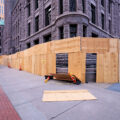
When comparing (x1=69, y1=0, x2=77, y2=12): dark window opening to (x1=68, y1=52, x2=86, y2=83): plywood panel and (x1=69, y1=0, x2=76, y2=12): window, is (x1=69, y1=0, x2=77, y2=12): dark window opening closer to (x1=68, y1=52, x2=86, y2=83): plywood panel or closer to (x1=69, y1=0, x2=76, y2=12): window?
(x1=69, y1=0, x2=76, y2=12): window

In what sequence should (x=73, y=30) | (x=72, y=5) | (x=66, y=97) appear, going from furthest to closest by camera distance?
(x=72, y=5)
(x=73, y=30)
(x=66, y=97)

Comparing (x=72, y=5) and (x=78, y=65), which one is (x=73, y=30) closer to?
(x=72, y=5)


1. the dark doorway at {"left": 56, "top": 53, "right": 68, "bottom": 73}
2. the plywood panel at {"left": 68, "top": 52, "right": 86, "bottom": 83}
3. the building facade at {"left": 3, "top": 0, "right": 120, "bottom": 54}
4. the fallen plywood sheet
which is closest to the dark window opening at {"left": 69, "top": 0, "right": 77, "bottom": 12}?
the building facade at {"left": 3, "top": 0, "right": 120, "bottom": 54}

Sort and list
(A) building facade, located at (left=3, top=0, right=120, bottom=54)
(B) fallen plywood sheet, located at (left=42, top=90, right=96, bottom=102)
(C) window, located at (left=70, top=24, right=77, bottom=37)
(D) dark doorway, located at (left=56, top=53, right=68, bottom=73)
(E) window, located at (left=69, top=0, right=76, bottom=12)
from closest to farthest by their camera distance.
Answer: (B) fallen plywood sheet, located at (left=42, top=90, right=96, bottom=102) → (D) dark doorway, located at (left=56, top=53, right=68, bottom=73) → (A) building facade, located at (left=3, top=0, right=120, bottom=54) → (C) window, located at (left=70, top=24, right=77, bottom=37) → (E) window, located at (left=69, top=0, right=76, bottom=12)

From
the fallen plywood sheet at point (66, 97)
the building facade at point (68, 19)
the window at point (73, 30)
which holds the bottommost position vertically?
the fallen plywood sheet at point (66, 97)

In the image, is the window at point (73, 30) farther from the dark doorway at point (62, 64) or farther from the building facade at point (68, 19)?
the dark doorway at point (62, 64)

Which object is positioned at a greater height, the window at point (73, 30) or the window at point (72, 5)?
the window at point (72, 5)

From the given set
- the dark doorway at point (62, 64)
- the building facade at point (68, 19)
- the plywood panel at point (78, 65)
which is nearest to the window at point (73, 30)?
the building facade at point (68, 19)

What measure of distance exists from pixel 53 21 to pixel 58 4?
8.89ft

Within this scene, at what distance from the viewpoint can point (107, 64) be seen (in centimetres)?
774

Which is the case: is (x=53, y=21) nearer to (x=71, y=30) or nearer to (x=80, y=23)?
(x=71, y=30)

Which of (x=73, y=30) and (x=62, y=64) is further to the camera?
(x=73, y=30)

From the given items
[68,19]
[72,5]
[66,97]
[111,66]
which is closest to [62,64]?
[111,66]

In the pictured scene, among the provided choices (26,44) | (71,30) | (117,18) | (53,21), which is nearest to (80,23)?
(71,30)
